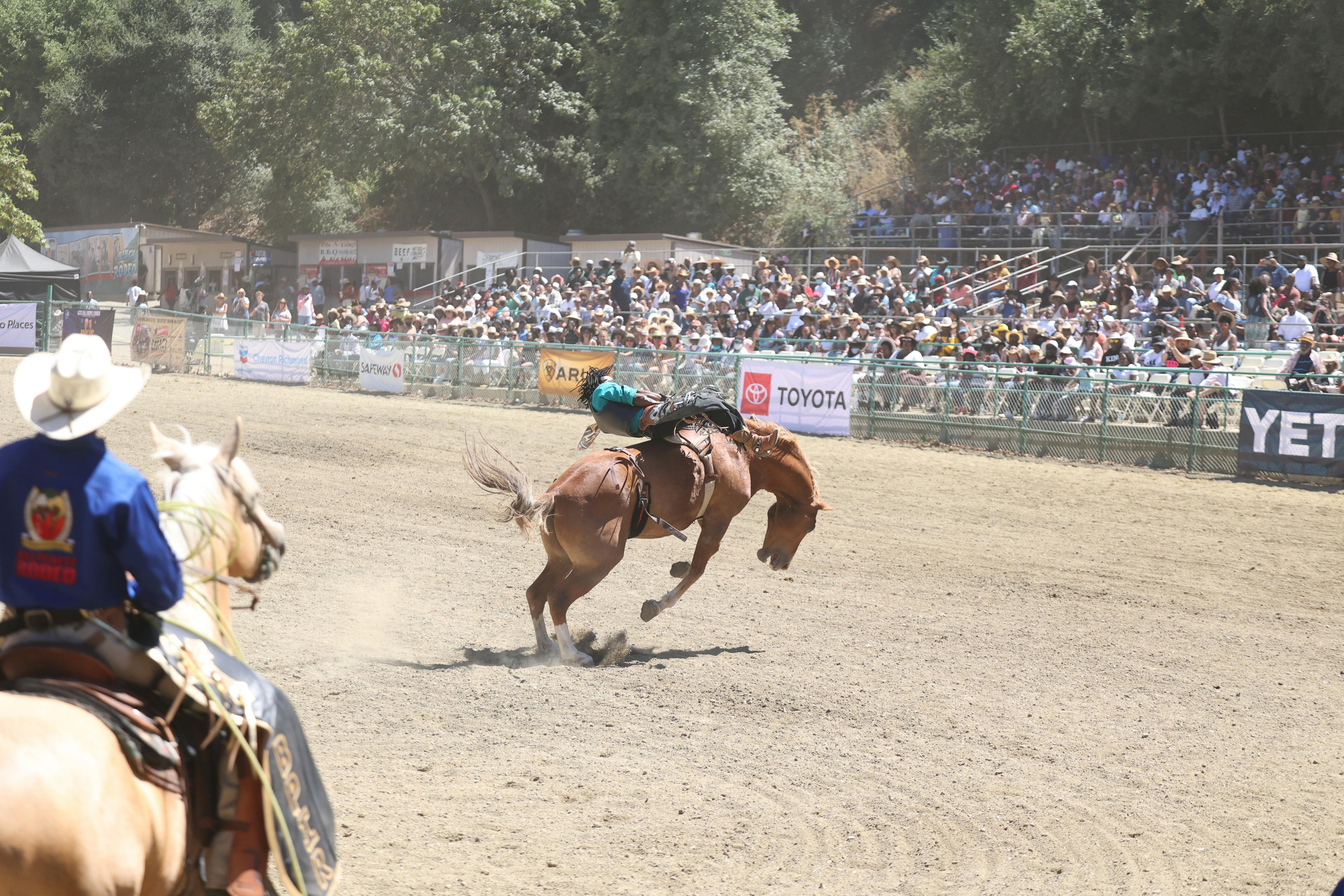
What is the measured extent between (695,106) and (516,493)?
3350 cm

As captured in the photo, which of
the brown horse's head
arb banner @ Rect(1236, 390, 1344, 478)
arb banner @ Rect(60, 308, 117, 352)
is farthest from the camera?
arb banner @ Rect(60, 308, 117, 352)

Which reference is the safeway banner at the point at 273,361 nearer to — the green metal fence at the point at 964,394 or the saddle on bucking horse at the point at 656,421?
the green metal fence at the point at 964,394

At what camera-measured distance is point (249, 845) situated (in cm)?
370

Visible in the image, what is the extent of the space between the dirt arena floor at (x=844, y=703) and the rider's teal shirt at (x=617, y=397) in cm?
157

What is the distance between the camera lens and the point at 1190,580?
429 inches

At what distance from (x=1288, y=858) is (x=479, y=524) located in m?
8.99

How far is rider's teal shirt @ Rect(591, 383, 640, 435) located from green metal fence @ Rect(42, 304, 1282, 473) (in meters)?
10.9

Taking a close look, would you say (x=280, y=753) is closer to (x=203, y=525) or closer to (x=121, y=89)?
(x=203, y=525)

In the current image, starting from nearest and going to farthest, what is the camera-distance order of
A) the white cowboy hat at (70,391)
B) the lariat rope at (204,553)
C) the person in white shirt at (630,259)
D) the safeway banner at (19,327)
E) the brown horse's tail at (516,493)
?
1. the white cowboy hat at (70,391)
2. the lariat rope at (204,553)
3. the brown horse's tail at (516,493)
4. the safeway banner at (19,327)
5. the person in white shirt at (630,259)

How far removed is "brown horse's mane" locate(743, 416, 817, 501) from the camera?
29.8 ft

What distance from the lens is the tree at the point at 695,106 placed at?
38.9 meters

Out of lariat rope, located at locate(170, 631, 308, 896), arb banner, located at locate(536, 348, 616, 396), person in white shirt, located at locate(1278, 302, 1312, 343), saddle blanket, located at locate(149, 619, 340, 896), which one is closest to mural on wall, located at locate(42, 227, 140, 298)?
arb banner, located at locate(536, 348, 616, 396)

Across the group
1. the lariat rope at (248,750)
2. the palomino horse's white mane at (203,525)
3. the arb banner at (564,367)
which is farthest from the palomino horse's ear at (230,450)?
the arb banner at (564,367)

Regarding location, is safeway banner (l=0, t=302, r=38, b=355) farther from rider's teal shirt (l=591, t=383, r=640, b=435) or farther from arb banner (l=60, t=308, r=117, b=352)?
rider's teal shirt (l=591, t=383, r=640, b=435)
